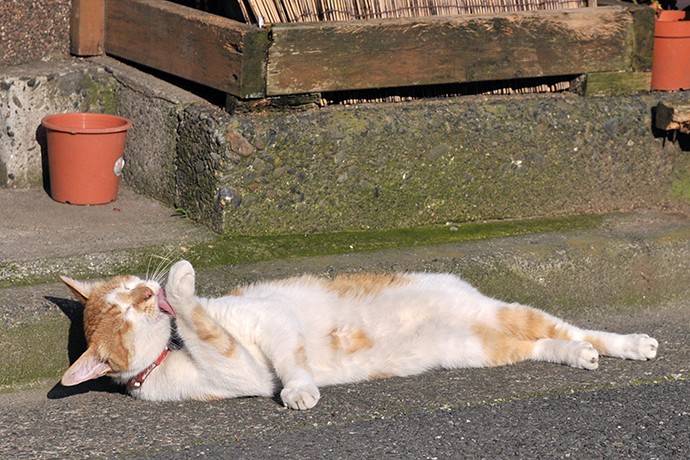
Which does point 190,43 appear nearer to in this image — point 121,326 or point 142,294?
point 142,294

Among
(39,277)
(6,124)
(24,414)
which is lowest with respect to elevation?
(24,414)

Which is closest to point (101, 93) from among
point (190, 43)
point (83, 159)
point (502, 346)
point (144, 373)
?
point (83, 159)

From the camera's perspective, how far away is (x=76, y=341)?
4.30 m

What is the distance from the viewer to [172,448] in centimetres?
358

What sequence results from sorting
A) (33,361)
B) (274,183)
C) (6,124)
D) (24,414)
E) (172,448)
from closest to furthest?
(172,448) < (24,414) < (33,361) < (274,183) < (6,124)

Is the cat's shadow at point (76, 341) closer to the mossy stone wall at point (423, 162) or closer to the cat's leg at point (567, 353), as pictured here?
the mossy stone wall at point (423, 162)

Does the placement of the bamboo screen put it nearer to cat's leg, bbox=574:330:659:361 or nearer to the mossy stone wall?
the mossy stone wall

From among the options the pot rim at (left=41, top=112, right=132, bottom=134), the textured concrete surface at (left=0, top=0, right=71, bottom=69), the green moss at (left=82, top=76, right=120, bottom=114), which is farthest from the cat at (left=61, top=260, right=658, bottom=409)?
the textured concrete surface at (left=0, top=0, right=71, bottom=69)

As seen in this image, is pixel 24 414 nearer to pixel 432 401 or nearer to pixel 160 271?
pixel 160 271

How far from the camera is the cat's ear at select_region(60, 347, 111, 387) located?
3764mm

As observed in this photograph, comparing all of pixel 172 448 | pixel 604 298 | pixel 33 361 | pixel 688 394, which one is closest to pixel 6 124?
pixel 33 361

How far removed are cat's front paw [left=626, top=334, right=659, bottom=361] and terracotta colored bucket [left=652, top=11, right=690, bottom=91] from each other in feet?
6.54

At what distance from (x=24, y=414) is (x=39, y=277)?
770mm

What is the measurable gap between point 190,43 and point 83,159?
80 cm
